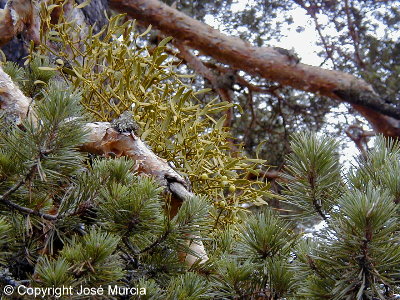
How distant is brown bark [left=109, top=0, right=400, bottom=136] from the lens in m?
2.15

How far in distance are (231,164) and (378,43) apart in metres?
2.46

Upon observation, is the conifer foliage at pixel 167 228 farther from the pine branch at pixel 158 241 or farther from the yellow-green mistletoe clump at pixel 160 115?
the yellow-green mistletoe clump at pixel 160 115

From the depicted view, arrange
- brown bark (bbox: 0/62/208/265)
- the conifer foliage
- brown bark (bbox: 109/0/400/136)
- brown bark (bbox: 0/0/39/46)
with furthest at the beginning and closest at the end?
brown bark (bbox: 109/0/400/136)
brown bark (bbox: 0/0/39/46)
brown bark (bbox: 0/62/208/265)
the conifer foliage

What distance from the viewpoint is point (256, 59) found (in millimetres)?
2205

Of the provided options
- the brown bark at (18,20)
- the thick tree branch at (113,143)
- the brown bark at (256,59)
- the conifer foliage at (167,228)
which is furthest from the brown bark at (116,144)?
the brown bark at (256,59)

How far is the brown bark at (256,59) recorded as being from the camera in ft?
7.06

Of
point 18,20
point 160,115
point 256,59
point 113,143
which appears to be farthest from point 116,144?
point 256,59

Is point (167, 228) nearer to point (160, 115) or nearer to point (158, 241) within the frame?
point (158, 241)

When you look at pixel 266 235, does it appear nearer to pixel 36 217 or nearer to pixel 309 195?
pixel 309 195

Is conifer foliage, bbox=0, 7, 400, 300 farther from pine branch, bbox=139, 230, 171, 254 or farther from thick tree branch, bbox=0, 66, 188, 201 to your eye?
thick tree branch, bbox=0, 66, 188, 201

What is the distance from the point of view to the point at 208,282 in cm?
59

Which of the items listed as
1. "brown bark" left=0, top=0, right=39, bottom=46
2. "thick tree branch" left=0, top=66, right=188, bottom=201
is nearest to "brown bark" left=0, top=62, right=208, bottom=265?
"thick tree branch" left=0, top=66, right=188, bottom=201

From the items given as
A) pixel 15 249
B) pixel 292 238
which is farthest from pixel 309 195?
pixel 15 249

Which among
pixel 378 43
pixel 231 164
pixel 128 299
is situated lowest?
pixel 128 299
